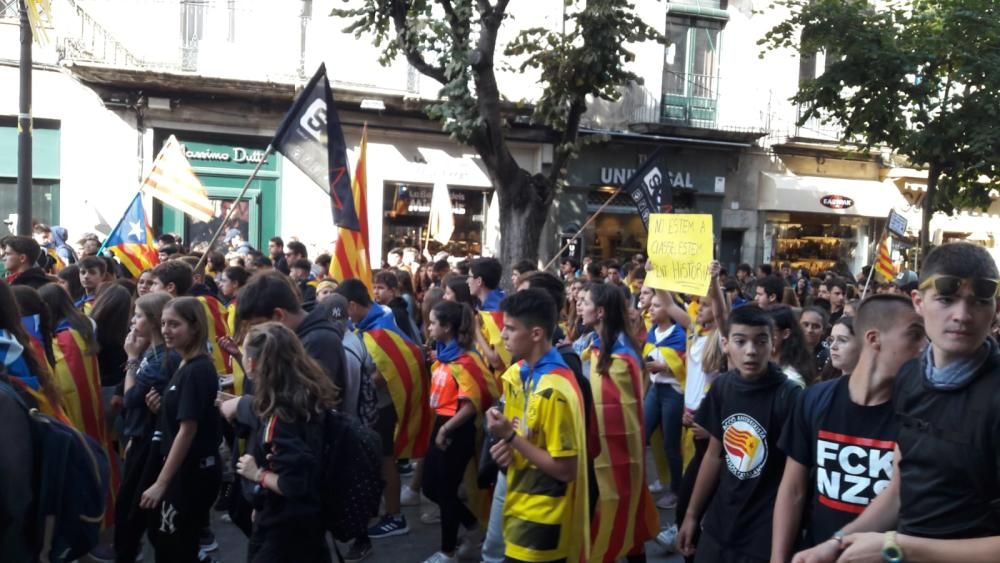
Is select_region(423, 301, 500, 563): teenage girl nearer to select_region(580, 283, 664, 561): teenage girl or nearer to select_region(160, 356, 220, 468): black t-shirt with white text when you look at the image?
select_region(580, 283, 664, 561): teenage girl

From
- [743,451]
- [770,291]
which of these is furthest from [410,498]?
[743,451]

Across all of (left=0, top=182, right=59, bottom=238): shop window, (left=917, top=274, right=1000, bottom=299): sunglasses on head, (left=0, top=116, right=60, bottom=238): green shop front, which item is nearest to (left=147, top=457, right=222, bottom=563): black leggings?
(left=917, top=274, right=1000, bottom=299): sunglasses on head

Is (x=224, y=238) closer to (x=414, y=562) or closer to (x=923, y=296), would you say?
(x=414, y=562)

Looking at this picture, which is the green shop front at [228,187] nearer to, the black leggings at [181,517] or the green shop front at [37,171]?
the green shop front at [37,171]

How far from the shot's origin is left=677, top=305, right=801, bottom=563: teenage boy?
3771 millimetres

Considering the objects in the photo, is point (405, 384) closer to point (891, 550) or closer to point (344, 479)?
point (344, 479)

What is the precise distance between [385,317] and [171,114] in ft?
40.4

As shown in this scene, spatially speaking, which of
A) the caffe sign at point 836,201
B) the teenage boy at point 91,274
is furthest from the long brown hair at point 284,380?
the caffe sign at point 836,201

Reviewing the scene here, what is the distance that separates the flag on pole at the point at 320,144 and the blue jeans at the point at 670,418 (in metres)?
2.81

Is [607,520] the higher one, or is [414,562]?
[607,520]

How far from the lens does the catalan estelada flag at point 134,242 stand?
390 inches

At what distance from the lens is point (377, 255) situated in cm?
1912

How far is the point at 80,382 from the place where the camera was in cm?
544

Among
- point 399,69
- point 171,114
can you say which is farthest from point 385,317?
point 399,69
